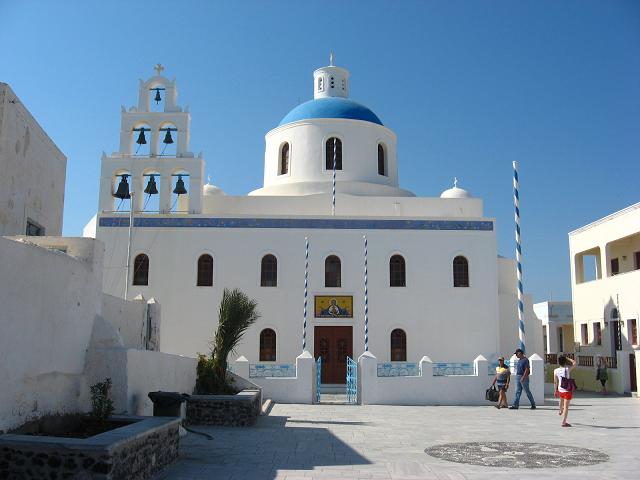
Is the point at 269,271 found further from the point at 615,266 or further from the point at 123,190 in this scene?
the point at 615,266

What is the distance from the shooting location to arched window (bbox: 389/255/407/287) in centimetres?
1967

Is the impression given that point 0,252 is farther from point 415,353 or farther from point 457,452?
point 415,353

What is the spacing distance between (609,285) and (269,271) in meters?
11.1

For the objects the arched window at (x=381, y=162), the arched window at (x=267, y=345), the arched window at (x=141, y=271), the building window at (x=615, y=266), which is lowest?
the arched window at (x=267, y=345)

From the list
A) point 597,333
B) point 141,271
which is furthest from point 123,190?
point 597,333

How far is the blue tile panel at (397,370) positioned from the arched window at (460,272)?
14.0 ft

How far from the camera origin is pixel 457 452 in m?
8.33

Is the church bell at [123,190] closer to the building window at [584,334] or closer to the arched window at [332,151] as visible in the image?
the arched window at [332,151]

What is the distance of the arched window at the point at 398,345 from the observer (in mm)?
19219

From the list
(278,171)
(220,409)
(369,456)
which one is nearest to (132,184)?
(278,171)

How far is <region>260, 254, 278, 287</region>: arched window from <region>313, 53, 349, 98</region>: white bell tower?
26.1ft

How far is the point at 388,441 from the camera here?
930 cm

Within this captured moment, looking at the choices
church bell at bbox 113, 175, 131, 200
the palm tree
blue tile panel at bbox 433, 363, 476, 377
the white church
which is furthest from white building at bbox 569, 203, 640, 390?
church bell at bbox 113, 175, 131, 200

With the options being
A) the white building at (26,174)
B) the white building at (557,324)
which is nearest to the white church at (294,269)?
the white building at (26,174)
